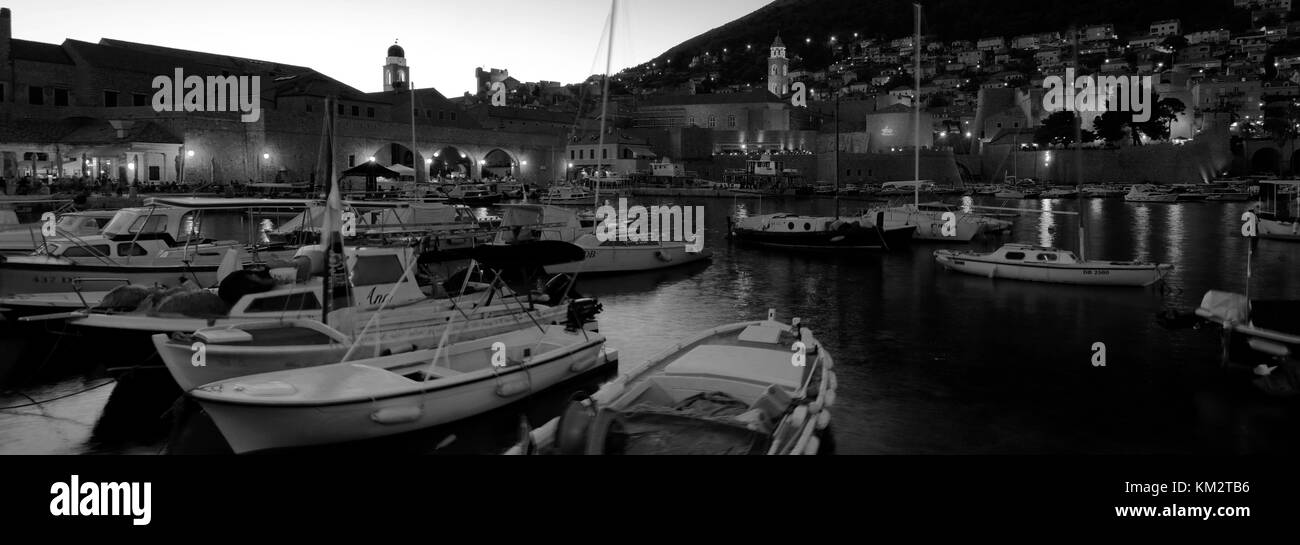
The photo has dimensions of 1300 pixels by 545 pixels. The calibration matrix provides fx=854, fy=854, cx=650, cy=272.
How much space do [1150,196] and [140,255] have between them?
55.8 m

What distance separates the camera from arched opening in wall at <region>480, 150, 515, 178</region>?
2384 inches

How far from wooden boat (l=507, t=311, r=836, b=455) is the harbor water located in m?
0.86

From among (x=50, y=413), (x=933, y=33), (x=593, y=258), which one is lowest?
(x=50, y=413)

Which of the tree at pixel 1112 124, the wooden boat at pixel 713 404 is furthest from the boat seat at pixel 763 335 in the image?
the tree at pixel 1112 124

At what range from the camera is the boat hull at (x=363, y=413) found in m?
6.12

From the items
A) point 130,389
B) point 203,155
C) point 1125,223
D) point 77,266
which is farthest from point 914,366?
point 203,155

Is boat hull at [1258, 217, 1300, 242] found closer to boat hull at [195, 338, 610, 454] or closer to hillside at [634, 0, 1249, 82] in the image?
boat hull at [195, 338, 610, 454]

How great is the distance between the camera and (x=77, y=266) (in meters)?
12.1

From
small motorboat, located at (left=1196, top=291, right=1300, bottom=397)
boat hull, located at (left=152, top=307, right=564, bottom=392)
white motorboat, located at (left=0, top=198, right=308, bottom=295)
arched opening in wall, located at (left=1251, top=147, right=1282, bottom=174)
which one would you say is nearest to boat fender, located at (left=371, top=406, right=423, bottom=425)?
boat hull, located at (left=152, top=307, right=564, bottom=392)

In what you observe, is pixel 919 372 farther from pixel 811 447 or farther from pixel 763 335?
pixel 811 447
